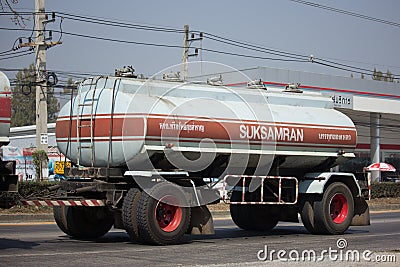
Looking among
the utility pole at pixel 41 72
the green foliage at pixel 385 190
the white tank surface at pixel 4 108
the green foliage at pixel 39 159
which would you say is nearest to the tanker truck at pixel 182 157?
the white tank surface at pixel 4 108

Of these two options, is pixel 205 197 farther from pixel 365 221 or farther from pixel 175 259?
pixel 365 221

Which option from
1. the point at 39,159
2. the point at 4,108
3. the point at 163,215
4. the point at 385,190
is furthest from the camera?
the point at 385,190

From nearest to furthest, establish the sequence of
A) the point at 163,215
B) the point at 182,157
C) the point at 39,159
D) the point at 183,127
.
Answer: the point at 163,215 → the point at 183,127 → the point at 182,157 → the point at 39,159

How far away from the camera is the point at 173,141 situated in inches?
549

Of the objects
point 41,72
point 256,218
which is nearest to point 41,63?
point 41,72

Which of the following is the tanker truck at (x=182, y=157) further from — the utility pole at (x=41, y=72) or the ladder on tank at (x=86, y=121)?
the utility pole at (x=41, y=72)

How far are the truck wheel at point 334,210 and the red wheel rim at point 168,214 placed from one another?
13.0 feet

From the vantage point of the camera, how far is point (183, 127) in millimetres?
14070

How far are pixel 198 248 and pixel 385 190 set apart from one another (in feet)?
74.3

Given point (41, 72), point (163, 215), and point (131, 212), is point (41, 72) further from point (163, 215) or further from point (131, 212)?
point (131, 212)

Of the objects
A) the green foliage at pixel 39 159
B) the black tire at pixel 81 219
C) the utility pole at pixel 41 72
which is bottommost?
the black tire at pixel 81 219

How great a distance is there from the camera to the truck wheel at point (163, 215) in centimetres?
1331

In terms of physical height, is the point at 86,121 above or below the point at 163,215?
above

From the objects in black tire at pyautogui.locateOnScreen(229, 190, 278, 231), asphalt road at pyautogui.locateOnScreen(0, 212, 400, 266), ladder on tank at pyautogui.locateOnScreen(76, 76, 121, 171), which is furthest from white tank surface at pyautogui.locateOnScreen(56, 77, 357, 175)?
asphalt road at pyautogui.locateOnScreen(0, 212, 400, 266)
